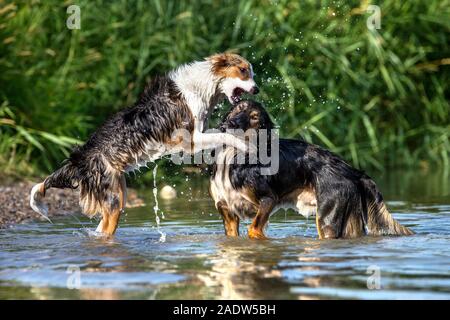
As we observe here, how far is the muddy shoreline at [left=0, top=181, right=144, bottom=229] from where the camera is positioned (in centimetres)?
942

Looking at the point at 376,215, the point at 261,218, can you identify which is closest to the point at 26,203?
the point at 261,218

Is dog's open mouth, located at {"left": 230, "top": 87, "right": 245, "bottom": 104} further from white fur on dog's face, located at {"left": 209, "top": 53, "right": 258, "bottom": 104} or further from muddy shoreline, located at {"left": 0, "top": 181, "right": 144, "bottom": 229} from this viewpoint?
muddy shoreline, located at {"left": 0, "top": 181, "right": 144, "bottom": 229}

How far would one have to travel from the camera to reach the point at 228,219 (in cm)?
802

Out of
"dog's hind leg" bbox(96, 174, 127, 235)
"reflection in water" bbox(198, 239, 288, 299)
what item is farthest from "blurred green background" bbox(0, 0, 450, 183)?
"reflection in water" bbox(198, 239, 288, 299)

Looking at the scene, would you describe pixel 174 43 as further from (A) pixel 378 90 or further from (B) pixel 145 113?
(B) pixel 145 113

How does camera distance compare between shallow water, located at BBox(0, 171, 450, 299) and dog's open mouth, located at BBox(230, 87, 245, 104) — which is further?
dog's open mouth, located at BBox(230, 87, 245, 104)

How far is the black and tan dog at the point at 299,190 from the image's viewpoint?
25.3 ft

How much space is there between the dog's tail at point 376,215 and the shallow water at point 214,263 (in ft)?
0.78

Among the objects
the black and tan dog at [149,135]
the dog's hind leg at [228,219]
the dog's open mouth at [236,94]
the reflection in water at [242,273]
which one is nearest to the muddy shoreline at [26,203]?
the black and tan dog at [149,135]

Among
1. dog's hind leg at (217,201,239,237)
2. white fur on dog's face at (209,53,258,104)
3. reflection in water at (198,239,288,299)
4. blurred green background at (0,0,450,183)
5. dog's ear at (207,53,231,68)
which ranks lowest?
reflection in water at (198,239,288,299)

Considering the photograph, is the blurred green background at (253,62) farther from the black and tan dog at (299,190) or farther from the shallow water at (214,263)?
the black and tan dog at (299,190)

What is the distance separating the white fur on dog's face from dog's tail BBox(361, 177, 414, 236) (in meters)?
1.21

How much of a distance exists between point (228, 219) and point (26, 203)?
113 inches

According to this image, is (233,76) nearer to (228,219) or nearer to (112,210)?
(228,219)
